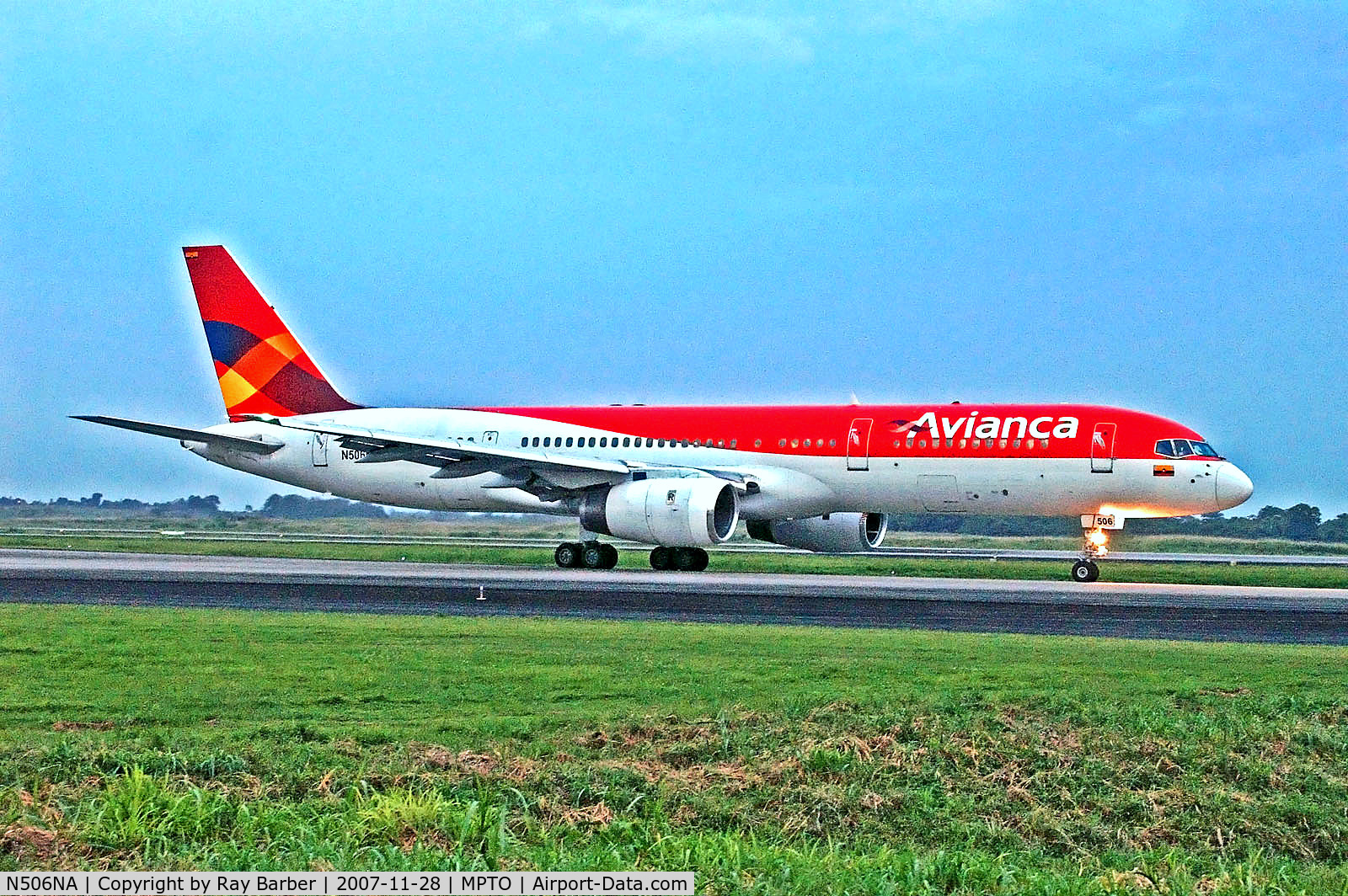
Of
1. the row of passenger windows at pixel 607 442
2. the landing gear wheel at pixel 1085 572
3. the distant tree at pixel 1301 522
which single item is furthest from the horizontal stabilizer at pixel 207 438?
the distant tree at pixel 1301 522

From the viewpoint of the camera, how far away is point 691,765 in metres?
9.62

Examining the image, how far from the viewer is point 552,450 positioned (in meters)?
36.3

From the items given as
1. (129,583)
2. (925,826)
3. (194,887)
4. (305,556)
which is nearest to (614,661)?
(925,826)

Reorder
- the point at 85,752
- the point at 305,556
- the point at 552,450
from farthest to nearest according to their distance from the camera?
1. the point at 305,556
2. the point at 552,450
3. the point at 85,752

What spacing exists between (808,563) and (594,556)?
232 inches

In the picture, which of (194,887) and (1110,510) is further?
(1110,510)

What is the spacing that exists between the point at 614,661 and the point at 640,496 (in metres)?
17.9

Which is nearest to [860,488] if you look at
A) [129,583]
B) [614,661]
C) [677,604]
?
[677,604]

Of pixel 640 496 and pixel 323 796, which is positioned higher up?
pixel 640 496

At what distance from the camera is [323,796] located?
8.43m

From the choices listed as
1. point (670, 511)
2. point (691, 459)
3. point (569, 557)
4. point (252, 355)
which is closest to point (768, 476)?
point (691, 459)

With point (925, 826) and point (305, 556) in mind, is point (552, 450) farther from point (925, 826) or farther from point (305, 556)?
point (925, 826)

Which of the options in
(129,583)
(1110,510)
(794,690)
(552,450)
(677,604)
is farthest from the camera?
(552,450)

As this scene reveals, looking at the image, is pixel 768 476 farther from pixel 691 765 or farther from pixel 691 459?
pixel 691 765
